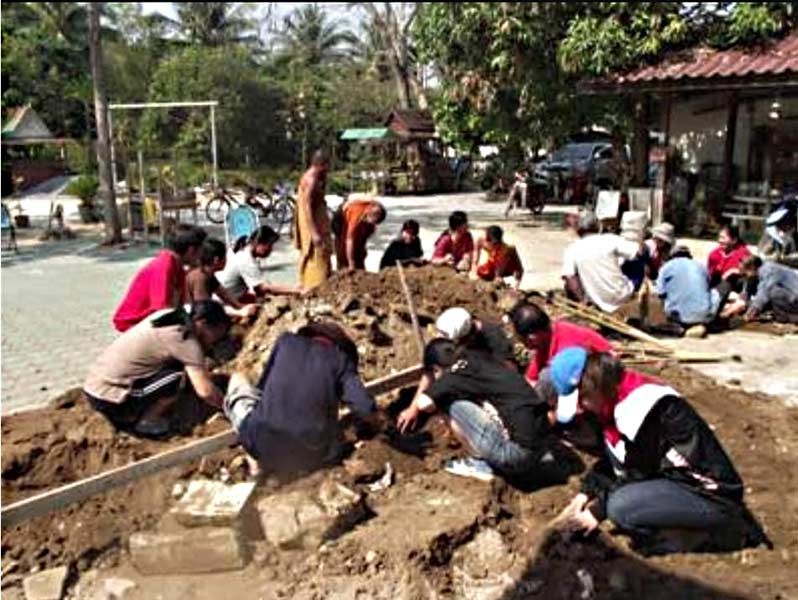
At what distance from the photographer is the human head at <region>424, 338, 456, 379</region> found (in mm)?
4996

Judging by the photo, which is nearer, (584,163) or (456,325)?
(456,325)

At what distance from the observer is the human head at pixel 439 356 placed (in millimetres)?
4996

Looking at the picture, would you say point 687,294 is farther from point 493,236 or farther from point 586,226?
point 493,236

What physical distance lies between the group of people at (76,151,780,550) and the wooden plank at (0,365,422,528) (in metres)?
0.23

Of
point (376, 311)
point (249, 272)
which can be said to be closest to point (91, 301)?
point (249, 272)

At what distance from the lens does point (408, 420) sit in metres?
5.17

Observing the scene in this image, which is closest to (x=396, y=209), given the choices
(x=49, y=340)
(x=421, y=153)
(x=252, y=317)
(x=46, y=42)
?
(x=421, y=153)

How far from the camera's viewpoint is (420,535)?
4.27m

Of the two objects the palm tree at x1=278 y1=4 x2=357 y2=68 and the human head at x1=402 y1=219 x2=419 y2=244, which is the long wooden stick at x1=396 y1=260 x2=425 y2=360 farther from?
the palm tree at x1=278 y1=4 x2=357 y2=68

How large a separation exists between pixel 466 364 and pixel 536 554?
1074mm

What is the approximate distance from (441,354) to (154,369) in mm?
1681

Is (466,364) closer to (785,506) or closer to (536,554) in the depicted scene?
(536,554)

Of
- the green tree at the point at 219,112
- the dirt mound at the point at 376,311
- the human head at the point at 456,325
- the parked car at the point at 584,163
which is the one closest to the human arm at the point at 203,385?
the dirt mound at the point at 376,311

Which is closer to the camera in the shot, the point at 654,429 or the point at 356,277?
the point at 654,429
